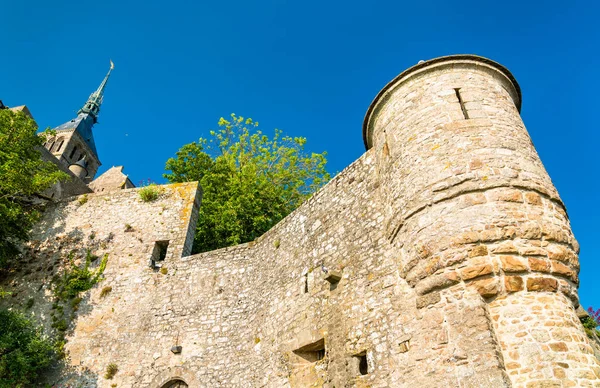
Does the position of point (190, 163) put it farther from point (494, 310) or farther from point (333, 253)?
point (494, 310)

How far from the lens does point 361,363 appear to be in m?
6.12

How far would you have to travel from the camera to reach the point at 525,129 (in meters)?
6.47

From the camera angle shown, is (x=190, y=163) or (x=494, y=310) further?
(x=190, y=163)

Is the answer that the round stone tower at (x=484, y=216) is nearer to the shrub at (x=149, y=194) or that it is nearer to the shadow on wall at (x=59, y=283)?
the shrub at (x=149, y=194)

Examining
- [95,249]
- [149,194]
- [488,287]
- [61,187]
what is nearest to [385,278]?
[488,287]

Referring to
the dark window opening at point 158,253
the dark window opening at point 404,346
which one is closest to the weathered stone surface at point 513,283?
the dark window opening at point 404,346

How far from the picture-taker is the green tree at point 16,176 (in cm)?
988

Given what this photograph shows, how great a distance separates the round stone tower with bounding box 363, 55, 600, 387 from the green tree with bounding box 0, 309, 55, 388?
312 inches

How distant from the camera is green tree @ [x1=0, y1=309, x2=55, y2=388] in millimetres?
8102

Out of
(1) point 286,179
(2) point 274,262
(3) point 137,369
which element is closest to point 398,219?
(2) point 274,262

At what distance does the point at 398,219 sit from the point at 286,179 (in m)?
13.3

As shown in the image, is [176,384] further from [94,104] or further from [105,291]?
[94,104]

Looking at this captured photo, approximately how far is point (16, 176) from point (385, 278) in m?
9.19

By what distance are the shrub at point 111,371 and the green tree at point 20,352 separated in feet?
4.39
